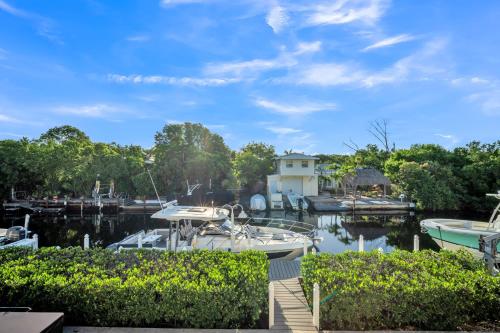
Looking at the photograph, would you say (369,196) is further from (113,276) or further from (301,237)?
(113,276)

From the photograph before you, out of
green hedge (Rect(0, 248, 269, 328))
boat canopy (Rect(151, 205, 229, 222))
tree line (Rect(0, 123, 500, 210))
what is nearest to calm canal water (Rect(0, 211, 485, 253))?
tree line (Rect(0, 123, 500, 210))

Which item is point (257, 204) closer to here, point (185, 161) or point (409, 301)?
A: point (185, 161)

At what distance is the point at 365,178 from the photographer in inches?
1350

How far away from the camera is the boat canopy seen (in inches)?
415

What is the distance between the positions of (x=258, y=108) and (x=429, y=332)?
84.5 feet

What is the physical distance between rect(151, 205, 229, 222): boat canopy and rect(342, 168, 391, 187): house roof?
85.2 ft

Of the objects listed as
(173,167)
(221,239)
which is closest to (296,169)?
(173,167)

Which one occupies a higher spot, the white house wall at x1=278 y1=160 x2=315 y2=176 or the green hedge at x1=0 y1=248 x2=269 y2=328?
the white house wall at x1=278 y1=160 x2=315 y2=176

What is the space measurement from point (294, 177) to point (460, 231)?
24.0 meters

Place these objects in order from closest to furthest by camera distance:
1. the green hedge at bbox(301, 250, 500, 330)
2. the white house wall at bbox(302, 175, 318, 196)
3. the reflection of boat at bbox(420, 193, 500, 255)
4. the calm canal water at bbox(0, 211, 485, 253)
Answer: the green hedge at bbox(301, 250, 500, 330) < the reflection of boat at bbox(420, 193, 500, 255) < the calm canal water at bbox(0, 211, 485, 253) < the white house wall at bbox(302, 175, 318, 196)

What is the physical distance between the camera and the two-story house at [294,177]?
36.3m

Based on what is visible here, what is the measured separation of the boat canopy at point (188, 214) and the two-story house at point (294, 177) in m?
23.7

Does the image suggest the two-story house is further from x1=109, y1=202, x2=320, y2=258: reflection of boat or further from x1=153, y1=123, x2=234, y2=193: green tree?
x1=109, y1=202, x2=320, y2=258: reflection of boat

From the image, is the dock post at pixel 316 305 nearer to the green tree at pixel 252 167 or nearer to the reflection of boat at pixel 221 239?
Result: the reflection of boat at pixel 221 239
